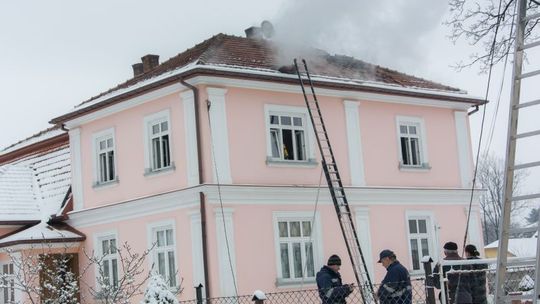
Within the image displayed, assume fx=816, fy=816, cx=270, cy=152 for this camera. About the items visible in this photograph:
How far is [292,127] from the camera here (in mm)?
19484

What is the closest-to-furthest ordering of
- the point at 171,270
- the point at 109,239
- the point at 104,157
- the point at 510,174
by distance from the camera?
1. the point at 510,174
2. the point at 171,270
3. the point at 109,239
4. the point at 104,157

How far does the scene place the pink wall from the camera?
18578 millimetres

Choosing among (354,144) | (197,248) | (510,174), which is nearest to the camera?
(510,174)

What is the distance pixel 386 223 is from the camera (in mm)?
20562

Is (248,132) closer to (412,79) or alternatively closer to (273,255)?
(273,255)

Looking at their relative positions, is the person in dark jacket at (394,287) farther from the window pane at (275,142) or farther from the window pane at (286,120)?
the window pane at (286,120)

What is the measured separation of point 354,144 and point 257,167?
120 inches

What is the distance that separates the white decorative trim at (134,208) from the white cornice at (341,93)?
2.50m

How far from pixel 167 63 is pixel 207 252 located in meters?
6.22

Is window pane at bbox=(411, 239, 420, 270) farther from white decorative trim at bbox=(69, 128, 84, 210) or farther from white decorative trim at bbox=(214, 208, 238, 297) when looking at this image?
white decorative trim at bbox=(69, 128, 84, 210)

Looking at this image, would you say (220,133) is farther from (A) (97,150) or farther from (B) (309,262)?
(A) (97,150)

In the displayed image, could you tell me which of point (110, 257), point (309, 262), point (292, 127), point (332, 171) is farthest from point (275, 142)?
point (110, 257)

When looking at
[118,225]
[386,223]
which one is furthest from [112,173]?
[386,223]

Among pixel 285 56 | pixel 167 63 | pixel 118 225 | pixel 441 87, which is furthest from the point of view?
pixel 441 87
